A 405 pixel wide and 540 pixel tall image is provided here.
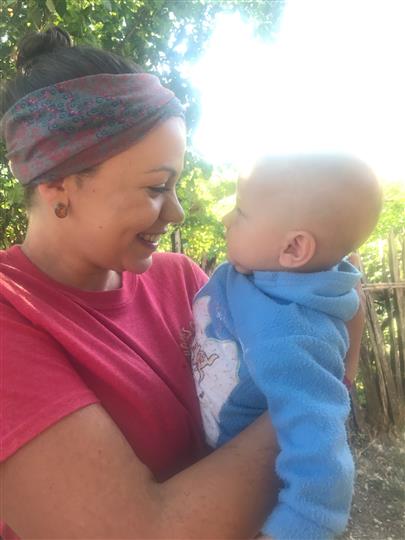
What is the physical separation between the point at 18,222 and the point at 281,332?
14.7 feet

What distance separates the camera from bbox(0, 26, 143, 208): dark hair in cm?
159

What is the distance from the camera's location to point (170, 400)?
1591mm

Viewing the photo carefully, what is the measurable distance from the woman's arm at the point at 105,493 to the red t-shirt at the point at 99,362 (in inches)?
2.4

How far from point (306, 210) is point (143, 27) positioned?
3120 mm

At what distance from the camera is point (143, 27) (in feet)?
13.1

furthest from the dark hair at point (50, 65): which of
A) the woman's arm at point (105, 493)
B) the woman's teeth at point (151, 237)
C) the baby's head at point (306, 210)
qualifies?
the woman's arm at point (105, 493)

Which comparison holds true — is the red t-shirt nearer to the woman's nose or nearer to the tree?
the woman's nose

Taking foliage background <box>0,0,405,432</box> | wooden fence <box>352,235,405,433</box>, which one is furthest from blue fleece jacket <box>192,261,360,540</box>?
wooden fence <box>352,235,405,433</box>

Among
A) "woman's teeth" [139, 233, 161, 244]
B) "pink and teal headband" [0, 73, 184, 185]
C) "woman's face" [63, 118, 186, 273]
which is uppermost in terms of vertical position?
"pink and teal headband" [0, 73, 184, 185]

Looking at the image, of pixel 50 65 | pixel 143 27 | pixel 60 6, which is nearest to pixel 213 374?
pixel 50 65

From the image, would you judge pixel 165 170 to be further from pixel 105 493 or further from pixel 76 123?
pixel 105 493

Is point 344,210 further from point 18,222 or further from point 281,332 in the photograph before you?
point 18,222

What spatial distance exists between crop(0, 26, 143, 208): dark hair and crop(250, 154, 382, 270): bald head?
594mm

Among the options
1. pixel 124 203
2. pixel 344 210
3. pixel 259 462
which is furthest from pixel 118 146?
pixel 259 462
